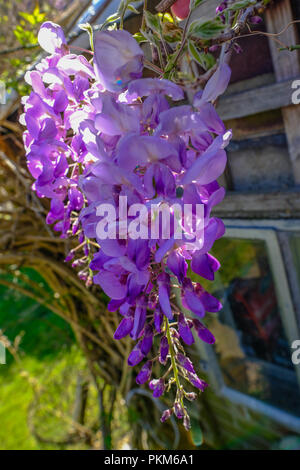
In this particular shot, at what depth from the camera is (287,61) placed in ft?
3.65

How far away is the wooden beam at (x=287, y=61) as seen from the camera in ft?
3.51

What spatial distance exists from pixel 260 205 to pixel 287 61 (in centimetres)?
48

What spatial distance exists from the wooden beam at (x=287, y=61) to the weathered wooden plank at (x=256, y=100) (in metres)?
0.03

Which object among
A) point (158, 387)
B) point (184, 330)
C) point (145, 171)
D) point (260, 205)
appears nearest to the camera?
point (145, 171)

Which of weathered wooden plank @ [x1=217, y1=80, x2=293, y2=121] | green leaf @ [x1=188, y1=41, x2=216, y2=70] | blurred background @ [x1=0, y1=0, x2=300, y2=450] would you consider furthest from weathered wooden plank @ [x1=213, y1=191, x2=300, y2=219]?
green leaf @ [x1=188, y1=41, x2=216, y2=70]

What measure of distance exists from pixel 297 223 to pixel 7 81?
1410 millimetres

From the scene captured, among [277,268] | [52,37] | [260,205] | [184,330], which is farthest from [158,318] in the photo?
[277,268]

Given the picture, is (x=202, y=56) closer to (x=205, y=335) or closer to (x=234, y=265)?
(x=205, y=335)

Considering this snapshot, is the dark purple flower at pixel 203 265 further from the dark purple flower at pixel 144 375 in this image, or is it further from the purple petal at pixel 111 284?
the dark purple flower at pixel 144 375

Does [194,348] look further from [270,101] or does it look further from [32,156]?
[32,156]

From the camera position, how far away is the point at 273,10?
1087mm

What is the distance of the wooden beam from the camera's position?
1.07 metres

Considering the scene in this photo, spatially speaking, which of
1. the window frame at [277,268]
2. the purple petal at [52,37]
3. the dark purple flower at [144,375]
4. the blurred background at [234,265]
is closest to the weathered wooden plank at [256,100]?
the blurred background at [234,265]
